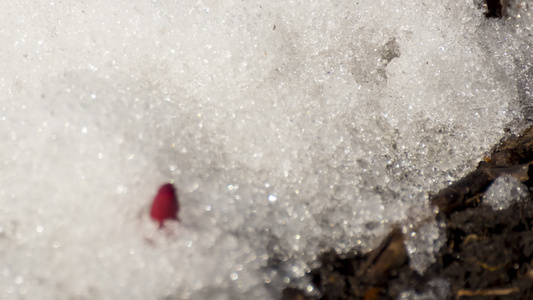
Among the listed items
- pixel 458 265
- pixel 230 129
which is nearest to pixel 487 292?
pixel 458 265

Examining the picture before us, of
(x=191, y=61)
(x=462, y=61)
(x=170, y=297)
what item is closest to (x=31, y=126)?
(x=191, y=61)

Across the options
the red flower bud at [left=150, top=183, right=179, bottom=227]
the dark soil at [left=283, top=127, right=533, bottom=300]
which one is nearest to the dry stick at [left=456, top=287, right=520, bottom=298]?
the dark soil at [left=283, top=127, right=533, bottom=300]

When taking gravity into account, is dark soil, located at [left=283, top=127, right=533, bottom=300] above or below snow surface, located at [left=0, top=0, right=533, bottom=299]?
below

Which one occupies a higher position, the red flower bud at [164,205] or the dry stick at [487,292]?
the red flower bud at [164,205]

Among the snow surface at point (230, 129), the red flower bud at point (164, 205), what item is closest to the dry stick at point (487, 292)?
the snow surface at point (230, 129)

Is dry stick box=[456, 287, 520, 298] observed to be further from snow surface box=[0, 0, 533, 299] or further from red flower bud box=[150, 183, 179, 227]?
red flower bud box=[150, 183, 179, 227]

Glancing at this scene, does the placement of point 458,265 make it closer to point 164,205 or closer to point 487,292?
point 487,292

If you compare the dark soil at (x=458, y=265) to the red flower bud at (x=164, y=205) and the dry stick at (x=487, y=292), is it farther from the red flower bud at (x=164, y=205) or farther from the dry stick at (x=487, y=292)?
the red flower bud at (x=164, y=205)
